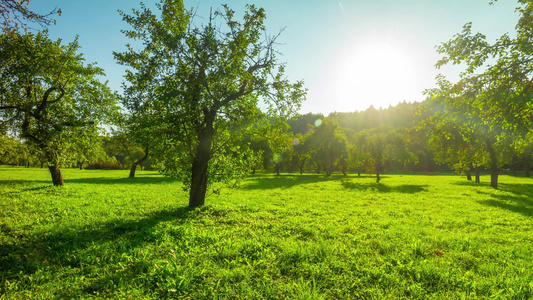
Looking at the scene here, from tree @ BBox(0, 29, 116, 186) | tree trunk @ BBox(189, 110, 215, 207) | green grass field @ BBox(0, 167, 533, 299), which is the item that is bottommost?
green grass field @ BBox(0, 167, 533, 299)

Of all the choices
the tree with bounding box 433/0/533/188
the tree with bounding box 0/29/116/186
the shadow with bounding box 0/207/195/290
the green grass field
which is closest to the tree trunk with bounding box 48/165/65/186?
the tree with bounding box 0/29/116/186

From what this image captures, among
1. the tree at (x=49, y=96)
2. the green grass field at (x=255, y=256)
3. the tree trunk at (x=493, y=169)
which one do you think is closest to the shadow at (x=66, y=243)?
the green grass field at (x=255, y=256)

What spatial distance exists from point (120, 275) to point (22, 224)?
7.25 meters

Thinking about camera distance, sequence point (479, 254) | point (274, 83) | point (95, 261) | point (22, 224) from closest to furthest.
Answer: point (95, 261), point (479, 254), point (22, 224), point (274, 83)

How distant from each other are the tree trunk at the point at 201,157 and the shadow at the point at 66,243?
320 centimetres

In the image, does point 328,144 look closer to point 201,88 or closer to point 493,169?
point 493,169

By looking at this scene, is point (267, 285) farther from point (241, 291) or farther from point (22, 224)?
point (22, 224)

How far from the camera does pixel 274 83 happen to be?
13250 millimetres

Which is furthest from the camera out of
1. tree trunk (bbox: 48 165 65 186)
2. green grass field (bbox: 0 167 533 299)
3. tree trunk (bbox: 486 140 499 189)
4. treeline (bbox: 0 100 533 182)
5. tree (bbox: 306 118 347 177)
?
tree (bbox: 306 118 347 177)

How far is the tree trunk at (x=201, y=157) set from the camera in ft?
43.2

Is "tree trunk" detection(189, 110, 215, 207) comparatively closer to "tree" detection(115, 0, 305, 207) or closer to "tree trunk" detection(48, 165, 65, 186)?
"tree" detection(115, 0, 305, 207)

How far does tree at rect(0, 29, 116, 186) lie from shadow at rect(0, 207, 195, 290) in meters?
10.8

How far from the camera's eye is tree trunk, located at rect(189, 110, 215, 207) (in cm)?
1316

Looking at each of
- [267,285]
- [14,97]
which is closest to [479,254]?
[267,285]
